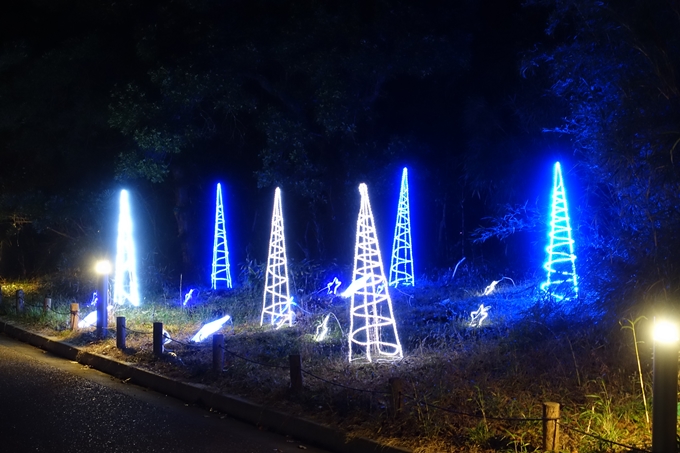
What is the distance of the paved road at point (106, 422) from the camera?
7.51 meters

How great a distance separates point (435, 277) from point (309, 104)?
619 centimetres

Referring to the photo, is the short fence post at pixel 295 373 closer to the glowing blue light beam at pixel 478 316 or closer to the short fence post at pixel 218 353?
the short fence post at pixel 218 353

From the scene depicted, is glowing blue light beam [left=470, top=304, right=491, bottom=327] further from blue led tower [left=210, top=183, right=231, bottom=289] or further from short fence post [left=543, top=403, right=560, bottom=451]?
blue led tower [left=210, top=183, right=231, bottom=289]

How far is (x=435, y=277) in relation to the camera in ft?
70.0

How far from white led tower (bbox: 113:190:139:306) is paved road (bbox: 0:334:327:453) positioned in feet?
23.4

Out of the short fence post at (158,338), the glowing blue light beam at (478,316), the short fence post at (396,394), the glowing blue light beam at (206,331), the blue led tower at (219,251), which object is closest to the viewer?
the short fence post at (396,394)

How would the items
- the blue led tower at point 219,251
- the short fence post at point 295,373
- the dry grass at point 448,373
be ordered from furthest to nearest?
the blue led tower at point 219,251 → the short fence post at point 295,373 → the dry grass at point 448,373

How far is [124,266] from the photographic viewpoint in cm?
1914

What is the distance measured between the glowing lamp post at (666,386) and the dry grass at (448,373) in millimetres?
1083

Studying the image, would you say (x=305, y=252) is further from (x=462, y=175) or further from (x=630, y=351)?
(x=630, y=351)

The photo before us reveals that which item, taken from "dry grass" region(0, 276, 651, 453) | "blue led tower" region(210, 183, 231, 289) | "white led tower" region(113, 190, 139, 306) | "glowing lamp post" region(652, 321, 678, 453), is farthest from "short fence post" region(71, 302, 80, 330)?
"glowing lamp post" region(652, 321, 678, 453)

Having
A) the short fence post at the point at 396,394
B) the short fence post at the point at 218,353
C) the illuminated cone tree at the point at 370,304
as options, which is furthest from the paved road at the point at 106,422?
the illuminated cone tree at the point at 370,304

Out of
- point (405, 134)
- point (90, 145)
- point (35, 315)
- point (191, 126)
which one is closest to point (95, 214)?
point (90, 145)

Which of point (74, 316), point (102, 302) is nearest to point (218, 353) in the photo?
point (102, 302)
